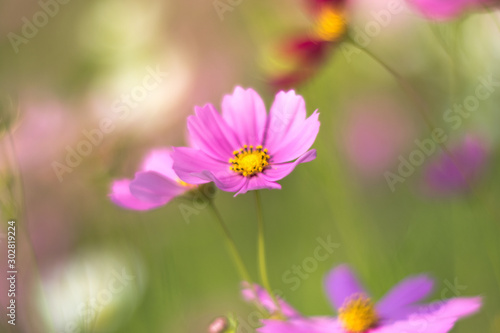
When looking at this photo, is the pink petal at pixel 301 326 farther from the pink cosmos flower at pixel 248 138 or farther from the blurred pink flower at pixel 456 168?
the blurred pink flower at pixel 456 168

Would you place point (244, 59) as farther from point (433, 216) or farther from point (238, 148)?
point (238, 148)

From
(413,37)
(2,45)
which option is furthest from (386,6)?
(2,45)
